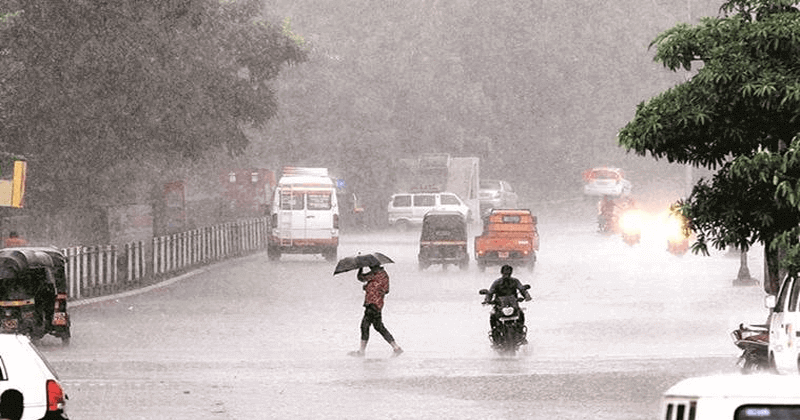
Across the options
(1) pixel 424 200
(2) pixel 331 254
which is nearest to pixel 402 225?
(1) pixel 424 200

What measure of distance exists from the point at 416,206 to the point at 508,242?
2508 cm

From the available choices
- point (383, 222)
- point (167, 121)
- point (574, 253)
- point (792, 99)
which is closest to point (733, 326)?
point (792, 99)

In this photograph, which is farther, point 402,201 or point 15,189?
point 402,201

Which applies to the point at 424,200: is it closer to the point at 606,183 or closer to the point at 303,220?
the point at 606,183

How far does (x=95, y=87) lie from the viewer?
4206 cm

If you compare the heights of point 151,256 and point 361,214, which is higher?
point 361,214

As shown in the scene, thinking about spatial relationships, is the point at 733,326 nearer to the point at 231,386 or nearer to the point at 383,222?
the point at 231,386

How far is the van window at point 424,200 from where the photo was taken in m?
73.1

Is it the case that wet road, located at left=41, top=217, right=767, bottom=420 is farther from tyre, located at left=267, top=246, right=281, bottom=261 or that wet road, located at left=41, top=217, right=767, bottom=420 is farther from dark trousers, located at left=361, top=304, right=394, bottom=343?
tyre, located at left=267, top=246, right=281, bottom=261

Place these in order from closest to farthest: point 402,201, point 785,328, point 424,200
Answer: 1. point 785,328
2. point 424,200
3. point 402,201

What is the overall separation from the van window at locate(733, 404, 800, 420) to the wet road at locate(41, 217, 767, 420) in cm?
1047

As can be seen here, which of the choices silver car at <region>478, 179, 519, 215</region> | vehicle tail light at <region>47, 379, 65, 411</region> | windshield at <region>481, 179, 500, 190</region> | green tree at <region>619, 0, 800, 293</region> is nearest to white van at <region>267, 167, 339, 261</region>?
silver car at <region>478, 179, 519, 215</region>

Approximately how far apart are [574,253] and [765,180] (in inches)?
1572

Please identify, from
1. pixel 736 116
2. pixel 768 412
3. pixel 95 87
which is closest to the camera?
pixel 768 412
